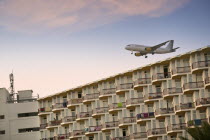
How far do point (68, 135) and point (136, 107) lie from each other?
19198 millimetres

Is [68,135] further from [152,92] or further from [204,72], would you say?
[204,72]

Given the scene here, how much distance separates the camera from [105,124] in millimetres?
111375

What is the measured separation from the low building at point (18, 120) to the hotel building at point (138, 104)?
108 inches

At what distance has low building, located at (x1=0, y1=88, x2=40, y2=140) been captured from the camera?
4892 inches

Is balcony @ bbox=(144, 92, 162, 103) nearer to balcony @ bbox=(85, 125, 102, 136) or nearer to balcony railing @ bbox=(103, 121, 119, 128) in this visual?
balcony railing @ bbox=(103, 121, 119, 128)

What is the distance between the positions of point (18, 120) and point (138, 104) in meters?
33.3

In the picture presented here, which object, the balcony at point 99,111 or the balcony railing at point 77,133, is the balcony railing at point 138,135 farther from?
the balcony railing at point 77,133

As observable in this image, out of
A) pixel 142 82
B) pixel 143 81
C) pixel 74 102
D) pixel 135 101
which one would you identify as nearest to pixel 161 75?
pixel 143 81

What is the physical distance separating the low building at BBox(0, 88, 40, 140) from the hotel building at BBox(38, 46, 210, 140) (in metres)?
2.74

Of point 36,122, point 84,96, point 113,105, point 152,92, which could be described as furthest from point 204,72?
point 36,122

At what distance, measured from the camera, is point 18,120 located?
12538 cm

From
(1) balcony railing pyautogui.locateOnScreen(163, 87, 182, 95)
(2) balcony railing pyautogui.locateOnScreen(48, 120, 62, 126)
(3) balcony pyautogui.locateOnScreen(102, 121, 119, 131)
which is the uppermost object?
(1) balcony railing pyautogui.locateOnScreen(163, 87, 182, 95)

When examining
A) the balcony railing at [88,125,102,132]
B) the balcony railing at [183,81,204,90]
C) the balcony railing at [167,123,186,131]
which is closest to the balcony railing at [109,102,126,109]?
the balcony railing at [88,125,102,132]

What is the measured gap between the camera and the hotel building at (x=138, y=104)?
323 feet
